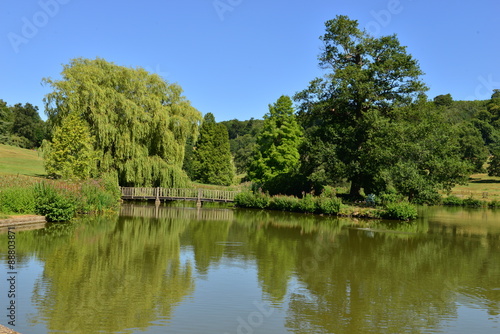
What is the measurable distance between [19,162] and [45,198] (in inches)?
1399

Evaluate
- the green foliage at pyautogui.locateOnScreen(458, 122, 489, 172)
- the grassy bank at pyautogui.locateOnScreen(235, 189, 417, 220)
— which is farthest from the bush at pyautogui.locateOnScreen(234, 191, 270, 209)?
the green foliage at pyautogui.locateOnScreen(458, 122, 489, 172)

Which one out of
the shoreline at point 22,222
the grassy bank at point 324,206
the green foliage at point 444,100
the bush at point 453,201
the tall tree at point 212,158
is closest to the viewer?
the shoreline at point 22,222

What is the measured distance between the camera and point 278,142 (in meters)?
51.8

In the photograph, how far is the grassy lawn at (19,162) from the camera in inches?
1801

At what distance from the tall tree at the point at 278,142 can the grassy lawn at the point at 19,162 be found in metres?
23.2

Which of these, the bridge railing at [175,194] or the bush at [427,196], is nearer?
the bush at [427,196]

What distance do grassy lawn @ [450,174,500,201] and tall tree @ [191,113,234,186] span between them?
1327 inches

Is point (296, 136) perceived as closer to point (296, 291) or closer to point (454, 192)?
point (454, 192)

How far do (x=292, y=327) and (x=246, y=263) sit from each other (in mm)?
6037

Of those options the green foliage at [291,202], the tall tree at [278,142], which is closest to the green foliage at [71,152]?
the green foliage at [291,202]

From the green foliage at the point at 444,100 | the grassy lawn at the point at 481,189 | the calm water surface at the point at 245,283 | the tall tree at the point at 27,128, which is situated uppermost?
the green foliage at the point at 444,100

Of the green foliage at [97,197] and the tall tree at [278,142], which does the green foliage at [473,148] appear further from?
the green foliage at [97,197]

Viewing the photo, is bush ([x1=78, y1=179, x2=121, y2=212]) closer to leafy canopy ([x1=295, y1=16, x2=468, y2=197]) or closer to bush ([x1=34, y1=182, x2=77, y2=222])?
bush ([x1=34, y1=182, x2=77, y2=222])

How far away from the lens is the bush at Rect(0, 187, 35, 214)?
67.5 ft
